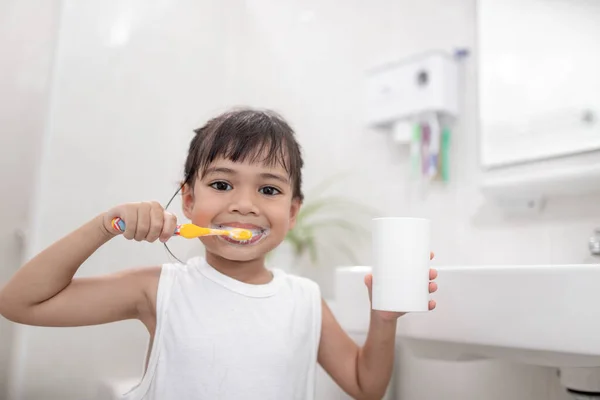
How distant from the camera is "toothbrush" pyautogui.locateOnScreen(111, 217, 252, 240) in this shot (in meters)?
0.70

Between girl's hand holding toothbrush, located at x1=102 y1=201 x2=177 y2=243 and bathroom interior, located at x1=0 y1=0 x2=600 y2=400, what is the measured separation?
1.27 feet

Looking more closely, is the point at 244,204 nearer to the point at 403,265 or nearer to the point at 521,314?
the point at 403,265

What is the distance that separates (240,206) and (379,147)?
2.79 ft

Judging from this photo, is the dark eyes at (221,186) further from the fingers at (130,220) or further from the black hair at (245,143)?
the fingers at (130,220)

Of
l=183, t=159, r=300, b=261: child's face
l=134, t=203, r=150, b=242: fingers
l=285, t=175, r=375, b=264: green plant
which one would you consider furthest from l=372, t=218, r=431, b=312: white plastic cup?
l=285, t=175, r=375, b=264: green plant

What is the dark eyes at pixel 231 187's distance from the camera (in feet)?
2.72

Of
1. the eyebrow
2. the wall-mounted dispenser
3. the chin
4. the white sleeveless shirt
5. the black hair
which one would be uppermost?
the wall-mounted dispenser

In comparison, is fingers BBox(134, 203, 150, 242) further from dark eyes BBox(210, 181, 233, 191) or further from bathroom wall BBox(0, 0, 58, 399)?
bathroom wall BBox(0, 0, 58, 399)

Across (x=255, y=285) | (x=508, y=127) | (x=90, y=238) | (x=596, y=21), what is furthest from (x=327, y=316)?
(x=596, y=21)

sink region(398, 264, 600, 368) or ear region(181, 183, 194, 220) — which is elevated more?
ear region(181, 183, 194, 220)

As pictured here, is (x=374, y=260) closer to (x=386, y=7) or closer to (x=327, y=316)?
(x=327, y=316)

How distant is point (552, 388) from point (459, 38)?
2.90 ft

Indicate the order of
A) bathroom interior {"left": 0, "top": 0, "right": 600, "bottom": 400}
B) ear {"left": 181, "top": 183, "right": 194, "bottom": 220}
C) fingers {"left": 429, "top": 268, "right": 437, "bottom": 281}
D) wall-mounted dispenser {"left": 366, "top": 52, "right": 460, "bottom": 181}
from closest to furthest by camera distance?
fingers {"left": 429, "top": 268, "right": 437, "bottom": 281} → ear {"left": 181, "top": 183, "right": 194, "bottom": 220} → bathroom interior {"left": 0, "top": 0, "right": 600, "bottom": 400} → wall-mounted dispenser {"left": 366, "top": 52, "right": 460, "bottom": 181}

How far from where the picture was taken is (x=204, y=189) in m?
0.82
